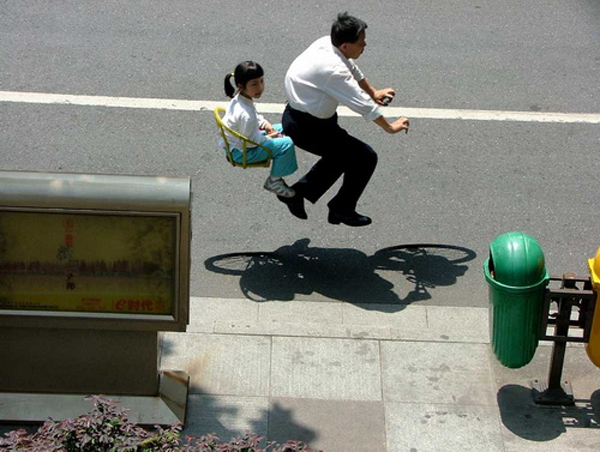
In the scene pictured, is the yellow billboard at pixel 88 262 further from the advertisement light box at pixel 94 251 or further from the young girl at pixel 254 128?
the young girl at pixel 254 128

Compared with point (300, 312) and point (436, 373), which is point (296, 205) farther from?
point (436, 373)

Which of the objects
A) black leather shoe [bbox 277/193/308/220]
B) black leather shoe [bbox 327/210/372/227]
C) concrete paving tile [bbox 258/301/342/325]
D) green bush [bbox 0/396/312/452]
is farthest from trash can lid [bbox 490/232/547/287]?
black leather shoe [bbox 277/193/308/220]

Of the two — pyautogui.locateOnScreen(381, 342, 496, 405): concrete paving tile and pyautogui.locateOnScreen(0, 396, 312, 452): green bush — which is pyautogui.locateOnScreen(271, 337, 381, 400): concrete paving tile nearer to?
pyautogui.locateOnScreen(381, 342, 496, 405): concrete paving tile

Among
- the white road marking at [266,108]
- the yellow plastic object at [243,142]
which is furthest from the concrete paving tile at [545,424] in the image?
the white road marking at [266,108]

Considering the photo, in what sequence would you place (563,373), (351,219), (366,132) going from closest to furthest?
(563,373) → (351,219) → (366,132)

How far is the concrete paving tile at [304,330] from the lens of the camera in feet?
21.0

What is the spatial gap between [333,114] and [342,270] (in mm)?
1125

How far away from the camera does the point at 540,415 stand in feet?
19.1

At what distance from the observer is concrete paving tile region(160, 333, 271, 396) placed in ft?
19.6

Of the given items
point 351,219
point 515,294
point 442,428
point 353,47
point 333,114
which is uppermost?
point 353,47

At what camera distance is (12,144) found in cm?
859

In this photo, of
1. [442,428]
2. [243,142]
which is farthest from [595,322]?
[243,142]

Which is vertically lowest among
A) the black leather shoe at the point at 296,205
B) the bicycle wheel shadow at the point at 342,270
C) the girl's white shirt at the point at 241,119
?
the bicycle wheel shadow at the point at 342,270

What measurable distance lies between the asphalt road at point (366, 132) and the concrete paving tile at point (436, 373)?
68 centimetres
